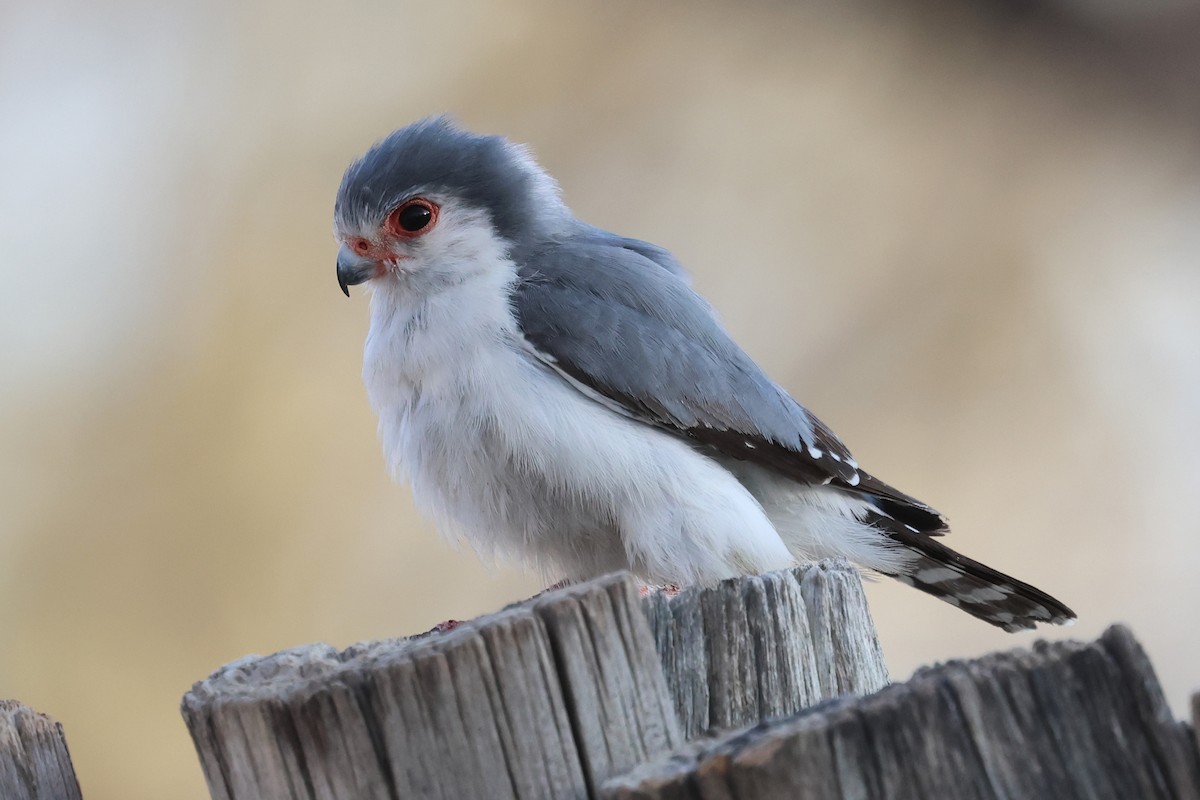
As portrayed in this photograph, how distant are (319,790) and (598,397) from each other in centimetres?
149

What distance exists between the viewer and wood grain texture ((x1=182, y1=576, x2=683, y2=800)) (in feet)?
4.32

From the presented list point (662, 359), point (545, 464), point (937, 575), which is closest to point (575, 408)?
point (545, 464)

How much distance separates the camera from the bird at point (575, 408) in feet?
8.71

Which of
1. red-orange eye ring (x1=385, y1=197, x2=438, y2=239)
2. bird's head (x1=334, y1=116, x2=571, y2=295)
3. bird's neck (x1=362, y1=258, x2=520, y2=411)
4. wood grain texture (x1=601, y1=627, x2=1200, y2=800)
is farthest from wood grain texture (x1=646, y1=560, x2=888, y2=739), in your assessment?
red-orange eye ring (x1=385, y1=197, x2=438, y2=239)

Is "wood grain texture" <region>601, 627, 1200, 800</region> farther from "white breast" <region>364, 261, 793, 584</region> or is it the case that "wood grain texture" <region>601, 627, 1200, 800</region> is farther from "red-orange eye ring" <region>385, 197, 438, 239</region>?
"red-orange eye ring" <region>385, 197, 438, 239</region>

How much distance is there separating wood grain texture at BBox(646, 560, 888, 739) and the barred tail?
1294 millimetres

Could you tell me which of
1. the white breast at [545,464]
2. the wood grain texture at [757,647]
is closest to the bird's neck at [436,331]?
the white breast at [545,464]

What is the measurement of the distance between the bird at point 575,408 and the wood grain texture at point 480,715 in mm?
1256

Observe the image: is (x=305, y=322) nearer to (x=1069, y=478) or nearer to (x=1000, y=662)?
(x=1069, y=478)

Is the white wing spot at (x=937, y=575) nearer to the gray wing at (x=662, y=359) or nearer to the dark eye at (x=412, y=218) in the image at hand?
the gray wing at (x=662, y=359)

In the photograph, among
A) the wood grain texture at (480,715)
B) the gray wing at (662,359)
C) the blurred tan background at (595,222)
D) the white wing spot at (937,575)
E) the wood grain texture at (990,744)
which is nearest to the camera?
the wood grain texture at (990,744)

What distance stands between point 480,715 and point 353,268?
1969 millimetres

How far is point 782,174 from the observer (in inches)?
215

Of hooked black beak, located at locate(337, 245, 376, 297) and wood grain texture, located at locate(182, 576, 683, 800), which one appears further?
hooked black beak, located at locate(337, 245, 376, 297)
